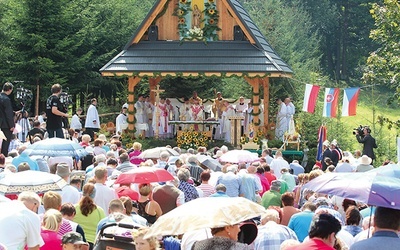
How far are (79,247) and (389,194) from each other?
2.82 metres

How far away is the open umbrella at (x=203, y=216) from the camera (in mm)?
7688

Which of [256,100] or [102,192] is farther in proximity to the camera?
[256,100]

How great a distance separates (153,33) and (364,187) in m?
24.6

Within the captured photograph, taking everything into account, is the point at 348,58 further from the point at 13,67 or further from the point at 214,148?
the point at 214,148

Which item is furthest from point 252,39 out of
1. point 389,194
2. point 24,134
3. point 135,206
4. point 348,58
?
point 348,58

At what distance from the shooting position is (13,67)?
133 feet

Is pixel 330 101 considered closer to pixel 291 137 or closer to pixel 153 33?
pixel 291 137

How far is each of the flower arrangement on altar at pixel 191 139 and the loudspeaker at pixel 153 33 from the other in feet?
12.4

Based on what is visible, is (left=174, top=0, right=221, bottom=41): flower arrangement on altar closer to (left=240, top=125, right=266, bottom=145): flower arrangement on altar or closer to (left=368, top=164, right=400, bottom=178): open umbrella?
(left=240, top=125, right=266, bottom=145): flower arrangement on altar

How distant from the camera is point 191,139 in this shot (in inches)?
1236

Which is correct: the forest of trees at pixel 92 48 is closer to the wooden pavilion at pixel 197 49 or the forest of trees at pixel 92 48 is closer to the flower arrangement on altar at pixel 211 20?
the wooden pavilion at pixel 197 49

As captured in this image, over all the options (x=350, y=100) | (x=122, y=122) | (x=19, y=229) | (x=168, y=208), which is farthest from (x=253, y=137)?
(x=19, y=229)

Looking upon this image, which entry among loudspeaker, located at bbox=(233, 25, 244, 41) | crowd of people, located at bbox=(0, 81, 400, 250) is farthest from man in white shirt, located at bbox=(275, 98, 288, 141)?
crowd of people, located at bbox=(0, 81, 400, 250)

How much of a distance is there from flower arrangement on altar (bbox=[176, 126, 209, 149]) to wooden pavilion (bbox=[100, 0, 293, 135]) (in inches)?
69.2
